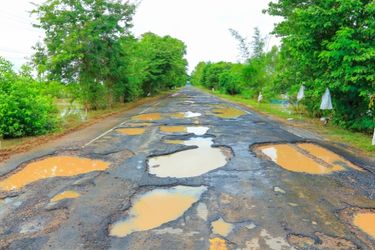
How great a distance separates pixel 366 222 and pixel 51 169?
5.75 metres

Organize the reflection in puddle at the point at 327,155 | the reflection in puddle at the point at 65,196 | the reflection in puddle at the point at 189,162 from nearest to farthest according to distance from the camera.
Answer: the reflection in puddle at the point at 65,196 < the reflection in puddle at the point at 189,162 < the reflection in puddle at the point at 327,155

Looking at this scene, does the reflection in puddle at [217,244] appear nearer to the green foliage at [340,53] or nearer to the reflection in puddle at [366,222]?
the reflection in puddle at [366,222]

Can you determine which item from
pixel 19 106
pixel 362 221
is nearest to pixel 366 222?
pixel 362 221

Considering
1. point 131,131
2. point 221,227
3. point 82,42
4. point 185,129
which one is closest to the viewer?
point 221,227

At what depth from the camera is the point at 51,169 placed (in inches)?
261

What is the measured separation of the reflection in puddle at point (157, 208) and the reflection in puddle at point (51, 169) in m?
1.92

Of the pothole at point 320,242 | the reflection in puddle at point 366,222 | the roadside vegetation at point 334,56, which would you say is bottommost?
the reflection in puddle at point 366,222

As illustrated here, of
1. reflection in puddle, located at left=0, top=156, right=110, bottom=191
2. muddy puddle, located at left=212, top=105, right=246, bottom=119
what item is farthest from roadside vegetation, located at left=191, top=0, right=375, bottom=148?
reflection in puddle, located at left=0, top=156, right=110, bottom=191

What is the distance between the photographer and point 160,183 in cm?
558

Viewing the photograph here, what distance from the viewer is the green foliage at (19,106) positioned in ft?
31.8

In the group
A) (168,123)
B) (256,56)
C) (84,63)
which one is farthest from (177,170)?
(256,56)

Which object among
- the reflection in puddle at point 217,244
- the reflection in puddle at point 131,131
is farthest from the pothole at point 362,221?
the reflection in puddle at point 131,131

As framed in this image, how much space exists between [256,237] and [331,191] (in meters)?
2.27

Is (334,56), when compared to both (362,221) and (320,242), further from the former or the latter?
(320,242)
